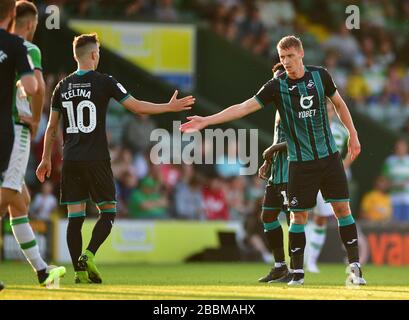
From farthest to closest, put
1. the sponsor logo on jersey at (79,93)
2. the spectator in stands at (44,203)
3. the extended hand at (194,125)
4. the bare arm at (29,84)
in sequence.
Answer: the spectator in stands at (44,203)
the sponsor logo on jersey at (79,93)
the extended hand at (194,125)
the bare arm at (29,84)

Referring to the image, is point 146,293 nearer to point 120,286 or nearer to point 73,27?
point 120,286

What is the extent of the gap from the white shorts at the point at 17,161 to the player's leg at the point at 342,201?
321 cm

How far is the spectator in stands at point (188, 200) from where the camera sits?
18.6 metres

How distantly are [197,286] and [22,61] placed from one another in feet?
10.3

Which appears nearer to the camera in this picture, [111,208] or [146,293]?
[146,293]

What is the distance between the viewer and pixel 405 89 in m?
24.3

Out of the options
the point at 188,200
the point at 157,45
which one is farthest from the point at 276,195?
the point at 157,45

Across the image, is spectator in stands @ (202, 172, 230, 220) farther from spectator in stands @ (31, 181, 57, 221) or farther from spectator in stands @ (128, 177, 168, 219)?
spectator in stands @ (31, 181, 57, 221)

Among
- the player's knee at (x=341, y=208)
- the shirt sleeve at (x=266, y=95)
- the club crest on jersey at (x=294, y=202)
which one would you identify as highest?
the shirt sleeve at (x=266, y=95)

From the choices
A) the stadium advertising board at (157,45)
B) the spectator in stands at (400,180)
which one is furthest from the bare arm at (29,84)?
the spectator in stands at (400,180)

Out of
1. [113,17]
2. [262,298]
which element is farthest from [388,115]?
[262,298]

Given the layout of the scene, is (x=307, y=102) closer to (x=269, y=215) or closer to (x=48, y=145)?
(x=269, y=215)

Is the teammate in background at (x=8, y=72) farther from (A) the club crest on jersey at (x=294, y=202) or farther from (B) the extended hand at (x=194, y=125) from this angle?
(A) the club crest on jersey at (x=294, y=202)

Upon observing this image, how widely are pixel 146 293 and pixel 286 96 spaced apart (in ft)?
8.45
